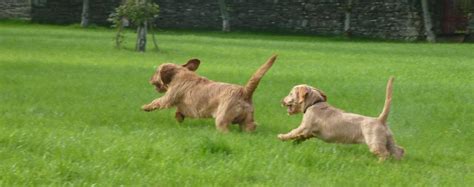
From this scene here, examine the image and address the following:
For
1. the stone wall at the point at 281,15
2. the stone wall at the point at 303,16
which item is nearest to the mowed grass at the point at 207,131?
the stone wall at the point at 303,16

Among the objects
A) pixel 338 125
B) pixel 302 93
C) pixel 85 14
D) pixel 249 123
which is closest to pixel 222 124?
Result: pixel 249 123

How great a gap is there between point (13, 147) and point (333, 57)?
1841 cm

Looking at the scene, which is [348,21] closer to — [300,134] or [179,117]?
[179,117]

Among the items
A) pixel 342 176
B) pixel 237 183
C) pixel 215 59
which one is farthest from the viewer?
pixel 215 59

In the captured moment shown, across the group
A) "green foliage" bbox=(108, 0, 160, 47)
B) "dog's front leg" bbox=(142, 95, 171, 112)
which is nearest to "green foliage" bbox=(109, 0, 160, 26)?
"green foliage" bbox=(108, 0, 160, 47)

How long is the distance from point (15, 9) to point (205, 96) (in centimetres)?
3883

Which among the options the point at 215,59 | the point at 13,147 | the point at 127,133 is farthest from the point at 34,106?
Answer: the point at 215,59

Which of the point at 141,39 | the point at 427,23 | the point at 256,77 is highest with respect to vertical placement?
the point at 256,77

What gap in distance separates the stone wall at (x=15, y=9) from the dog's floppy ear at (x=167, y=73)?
37420 mm

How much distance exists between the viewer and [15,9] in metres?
47.5

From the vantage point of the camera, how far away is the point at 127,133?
9078 millimetres

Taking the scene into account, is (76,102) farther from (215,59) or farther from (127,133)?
(215,59)

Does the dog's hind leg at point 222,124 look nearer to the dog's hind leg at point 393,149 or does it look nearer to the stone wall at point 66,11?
the dog's hind leg at point 393,149

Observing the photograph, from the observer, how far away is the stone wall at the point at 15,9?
4706 cm
